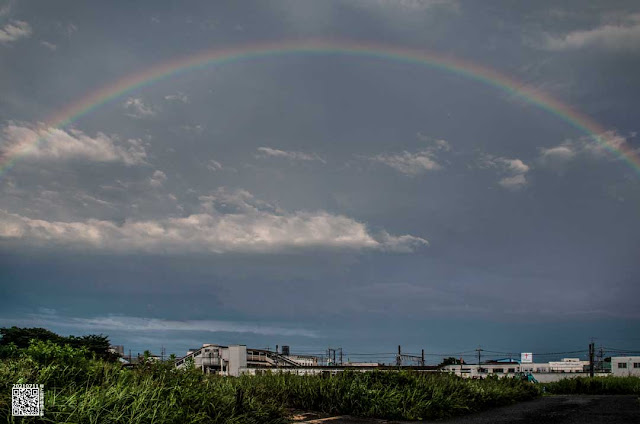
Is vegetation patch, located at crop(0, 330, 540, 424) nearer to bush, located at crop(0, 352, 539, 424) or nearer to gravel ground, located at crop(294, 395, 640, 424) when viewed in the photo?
bush, located at crop(0, 352, 539, 424)

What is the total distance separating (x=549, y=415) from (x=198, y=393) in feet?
28.0

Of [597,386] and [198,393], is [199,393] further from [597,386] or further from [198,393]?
[597,386]

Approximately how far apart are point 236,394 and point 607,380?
20.1 m

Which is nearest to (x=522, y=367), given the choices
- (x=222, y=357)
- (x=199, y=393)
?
Result: (x=222, y=357)

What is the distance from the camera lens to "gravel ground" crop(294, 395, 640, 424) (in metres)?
11.0

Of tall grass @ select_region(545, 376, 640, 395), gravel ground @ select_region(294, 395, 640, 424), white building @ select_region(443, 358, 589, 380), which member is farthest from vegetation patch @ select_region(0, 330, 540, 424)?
white building @ select_region(443, 358, 589, 380)

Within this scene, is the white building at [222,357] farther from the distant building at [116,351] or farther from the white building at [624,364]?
the white building at [624,364]

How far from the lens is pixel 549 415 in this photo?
12930mm

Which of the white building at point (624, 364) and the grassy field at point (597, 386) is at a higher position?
the grassy field at point (597, 386)

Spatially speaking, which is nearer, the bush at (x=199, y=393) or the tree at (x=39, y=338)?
the bush at (x=199, y=393)

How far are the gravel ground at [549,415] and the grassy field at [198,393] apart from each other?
0.69 m

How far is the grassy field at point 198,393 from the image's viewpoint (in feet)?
23.6

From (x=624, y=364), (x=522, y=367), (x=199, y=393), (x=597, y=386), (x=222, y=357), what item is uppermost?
(x=199, y=393)

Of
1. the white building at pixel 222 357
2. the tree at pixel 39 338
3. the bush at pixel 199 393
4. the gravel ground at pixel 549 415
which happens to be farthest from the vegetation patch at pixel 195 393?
the white building at pixel 222 357
